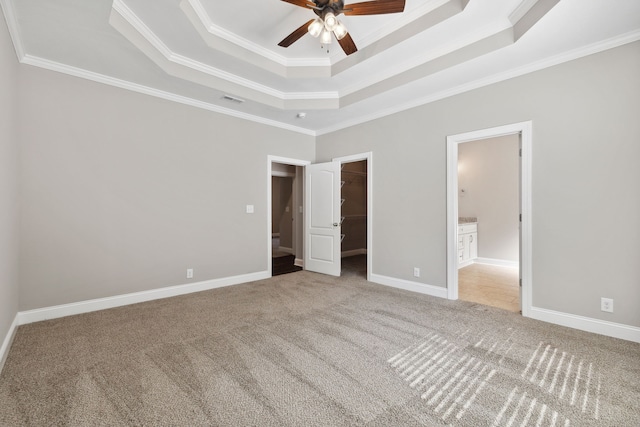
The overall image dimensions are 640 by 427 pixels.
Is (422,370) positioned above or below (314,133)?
below

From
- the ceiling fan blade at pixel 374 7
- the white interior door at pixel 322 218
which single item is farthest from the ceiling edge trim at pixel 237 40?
the white interior door at pixel 322 218

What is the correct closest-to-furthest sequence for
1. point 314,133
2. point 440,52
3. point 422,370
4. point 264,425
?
1. point 264,425
2. point 422,370
3. point 440,52
4. point 314,133

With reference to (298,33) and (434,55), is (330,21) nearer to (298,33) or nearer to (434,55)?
(298,33)

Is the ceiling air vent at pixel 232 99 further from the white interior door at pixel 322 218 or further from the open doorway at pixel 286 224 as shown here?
the open doorway at pixel 286 224

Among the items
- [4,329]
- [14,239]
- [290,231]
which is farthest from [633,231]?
[290,231]

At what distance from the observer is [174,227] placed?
149 inches

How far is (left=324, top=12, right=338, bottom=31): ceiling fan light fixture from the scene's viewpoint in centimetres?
225

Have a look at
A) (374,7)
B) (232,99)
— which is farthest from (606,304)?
(232,99)

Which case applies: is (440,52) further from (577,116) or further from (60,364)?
(60,364)

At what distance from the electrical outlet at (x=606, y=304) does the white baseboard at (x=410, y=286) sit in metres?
1.46

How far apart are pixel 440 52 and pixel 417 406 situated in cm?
336

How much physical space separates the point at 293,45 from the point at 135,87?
2.04 meters

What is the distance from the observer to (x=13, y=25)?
91.6 inches

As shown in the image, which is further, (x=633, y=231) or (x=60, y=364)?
(x=633, y=231)
